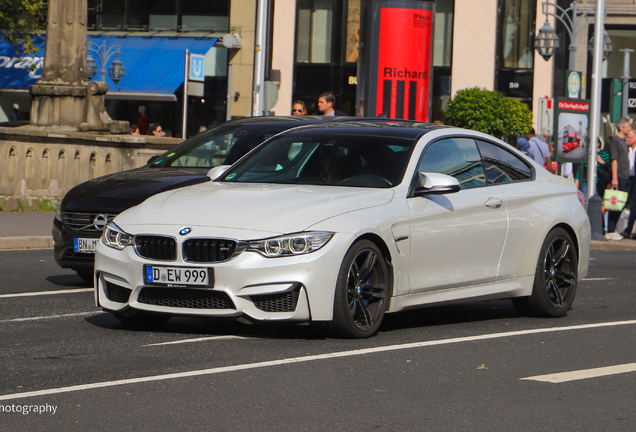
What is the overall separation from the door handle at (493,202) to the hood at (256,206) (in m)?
1.04

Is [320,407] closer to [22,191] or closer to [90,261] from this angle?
[90,261]

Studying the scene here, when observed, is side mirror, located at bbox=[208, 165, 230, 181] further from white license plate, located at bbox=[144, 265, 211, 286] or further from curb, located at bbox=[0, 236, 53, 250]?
curb, located at bbox=[0, 236, 53, 250]

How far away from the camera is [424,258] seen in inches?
318

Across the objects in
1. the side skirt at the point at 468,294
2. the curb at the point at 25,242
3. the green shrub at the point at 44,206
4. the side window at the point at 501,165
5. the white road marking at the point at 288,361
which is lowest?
the curb at the point at 25,242

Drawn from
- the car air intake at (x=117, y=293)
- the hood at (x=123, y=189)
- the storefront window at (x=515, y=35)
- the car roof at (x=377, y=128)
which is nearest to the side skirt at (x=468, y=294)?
the car roof at (x=377, y=128)

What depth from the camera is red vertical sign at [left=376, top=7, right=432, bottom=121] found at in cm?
2162

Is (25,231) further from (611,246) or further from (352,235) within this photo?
(611,246)

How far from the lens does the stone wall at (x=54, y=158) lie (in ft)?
61.9

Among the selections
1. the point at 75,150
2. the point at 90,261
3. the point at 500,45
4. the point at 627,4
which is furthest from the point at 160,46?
the point at 90,261

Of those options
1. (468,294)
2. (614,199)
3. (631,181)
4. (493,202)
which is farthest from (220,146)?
(631,181)

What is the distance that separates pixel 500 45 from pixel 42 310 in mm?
32536

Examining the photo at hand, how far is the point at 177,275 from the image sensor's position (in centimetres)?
730

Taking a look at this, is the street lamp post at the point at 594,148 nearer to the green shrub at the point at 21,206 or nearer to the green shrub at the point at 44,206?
the green shrub at the point at 44,206

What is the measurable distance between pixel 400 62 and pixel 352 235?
48.0 ft
